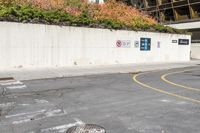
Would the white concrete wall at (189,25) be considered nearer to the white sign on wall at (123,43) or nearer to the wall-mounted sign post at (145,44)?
the wall-mounted sign post at (145,44)

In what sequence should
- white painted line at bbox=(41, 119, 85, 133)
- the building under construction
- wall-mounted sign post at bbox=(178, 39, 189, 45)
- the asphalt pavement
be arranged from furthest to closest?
the building under construction → wall-mounted sign post at bbox=(178, 39, 189, 45) → the asphalt pavement → white painted line at bbox=(41, 119, 85, 133)

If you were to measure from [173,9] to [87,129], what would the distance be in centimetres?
4360

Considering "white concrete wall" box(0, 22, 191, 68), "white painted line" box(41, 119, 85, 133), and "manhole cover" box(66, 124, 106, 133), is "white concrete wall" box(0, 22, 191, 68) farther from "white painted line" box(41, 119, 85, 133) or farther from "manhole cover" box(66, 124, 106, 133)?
"manhole cover" box(66, 124, 106, 133)

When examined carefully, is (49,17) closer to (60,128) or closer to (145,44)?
(145,44)

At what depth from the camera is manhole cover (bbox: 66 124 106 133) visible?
7.55 m

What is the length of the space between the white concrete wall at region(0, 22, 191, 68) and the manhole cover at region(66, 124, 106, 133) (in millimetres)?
12083

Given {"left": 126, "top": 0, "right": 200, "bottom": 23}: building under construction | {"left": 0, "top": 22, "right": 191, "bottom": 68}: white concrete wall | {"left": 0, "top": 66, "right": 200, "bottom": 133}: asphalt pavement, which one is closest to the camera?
{"left": 0, "top": 66, "right": 200, "bottom": 133}: asphalt pavement

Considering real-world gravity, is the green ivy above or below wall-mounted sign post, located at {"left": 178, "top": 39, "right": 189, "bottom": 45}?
above

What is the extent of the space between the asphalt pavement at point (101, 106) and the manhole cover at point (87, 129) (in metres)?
0.19

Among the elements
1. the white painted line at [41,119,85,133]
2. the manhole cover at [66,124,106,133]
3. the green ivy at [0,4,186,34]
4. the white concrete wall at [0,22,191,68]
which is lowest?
the white painted line at [41,119,85,133]

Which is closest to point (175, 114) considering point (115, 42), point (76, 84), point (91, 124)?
point (91, 124)

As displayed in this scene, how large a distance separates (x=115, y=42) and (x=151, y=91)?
11622 millimetres

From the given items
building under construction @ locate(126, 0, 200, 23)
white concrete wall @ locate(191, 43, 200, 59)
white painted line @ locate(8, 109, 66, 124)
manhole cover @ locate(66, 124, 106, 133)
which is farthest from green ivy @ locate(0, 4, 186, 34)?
building under construction @ locate(126, 0, 200, 23)

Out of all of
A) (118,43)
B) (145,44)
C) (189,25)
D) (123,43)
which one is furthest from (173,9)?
(118,43)
